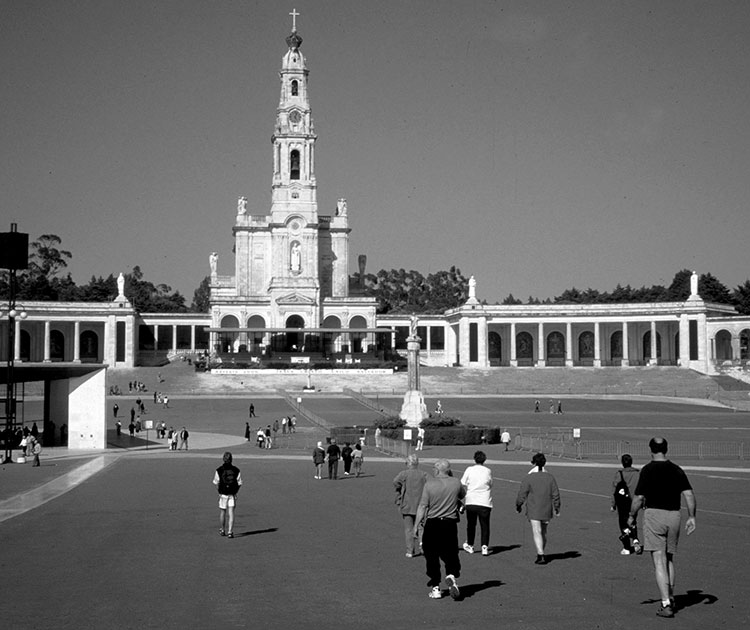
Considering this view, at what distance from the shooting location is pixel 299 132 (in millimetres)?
116500

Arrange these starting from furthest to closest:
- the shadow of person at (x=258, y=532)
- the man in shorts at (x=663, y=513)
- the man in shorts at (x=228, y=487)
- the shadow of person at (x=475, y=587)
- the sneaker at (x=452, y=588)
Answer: the shadow of person at (x=258, y=532), the man in shorts at (x=228, y=487), the shadow of person at (x=475, y=587), the sneaker at (x=452, y=588), the man in shorts at (x=663, y=513)

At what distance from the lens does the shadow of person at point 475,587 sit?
40.7 feet

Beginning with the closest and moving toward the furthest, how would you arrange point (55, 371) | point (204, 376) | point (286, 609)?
1. point (286, 609)
2. point (55, 371)
3. point (204, 376)

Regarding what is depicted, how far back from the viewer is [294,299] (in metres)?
112

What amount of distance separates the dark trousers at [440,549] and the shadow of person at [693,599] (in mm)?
2498

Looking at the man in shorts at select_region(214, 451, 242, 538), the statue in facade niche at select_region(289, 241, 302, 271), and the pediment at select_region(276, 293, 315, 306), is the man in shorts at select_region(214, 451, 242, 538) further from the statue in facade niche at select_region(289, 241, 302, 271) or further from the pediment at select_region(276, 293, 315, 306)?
the statue in facade niche at select_region(289, 241, 302, 271)

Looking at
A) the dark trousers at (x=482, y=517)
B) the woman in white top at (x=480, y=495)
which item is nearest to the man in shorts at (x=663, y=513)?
the woman in white top at (x=480, y=495)

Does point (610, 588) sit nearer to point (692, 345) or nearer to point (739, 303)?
point (692, 345)

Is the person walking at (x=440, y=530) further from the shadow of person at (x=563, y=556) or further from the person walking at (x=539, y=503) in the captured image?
the shadow of person at (x=563, y=556)

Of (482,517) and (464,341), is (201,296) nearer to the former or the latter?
(464,341)

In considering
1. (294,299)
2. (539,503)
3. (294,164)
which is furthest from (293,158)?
(539,503)

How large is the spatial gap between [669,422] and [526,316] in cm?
5422

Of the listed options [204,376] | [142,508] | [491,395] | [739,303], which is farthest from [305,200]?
[142,508]

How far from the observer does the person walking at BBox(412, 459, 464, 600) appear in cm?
1219
